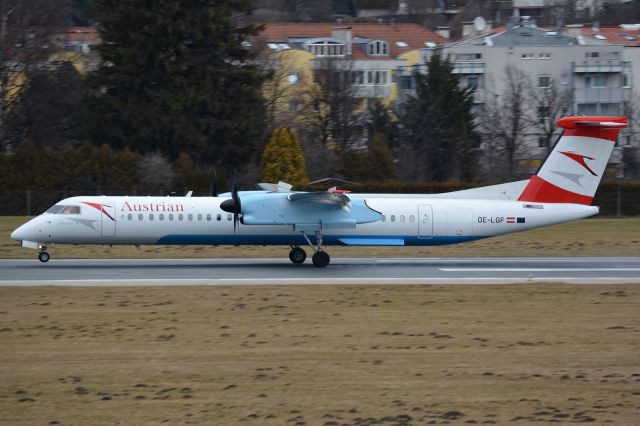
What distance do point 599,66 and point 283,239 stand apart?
2074 inches

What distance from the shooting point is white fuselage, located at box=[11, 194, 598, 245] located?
24.6 metres

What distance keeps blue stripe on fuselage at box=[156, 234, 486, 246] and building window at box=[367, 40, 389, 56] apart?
189ft

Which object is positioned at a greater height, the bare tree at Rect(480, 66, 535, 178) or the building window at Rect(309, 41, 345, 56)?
the building window at Rect(309, 41, 345, 56)

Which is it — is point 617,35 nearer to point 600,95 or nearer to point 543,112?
point 600,95

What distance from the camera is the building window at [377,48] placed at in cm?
8119

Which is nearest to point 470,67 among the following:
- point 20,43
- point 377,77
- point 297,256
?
point 377,77

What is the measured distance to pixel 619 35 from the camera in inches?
3167

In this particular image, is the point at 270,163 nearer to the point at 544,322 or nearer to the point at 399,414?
the point at 544,322

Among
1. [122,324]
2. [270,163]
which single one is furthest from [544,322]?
[270,163]

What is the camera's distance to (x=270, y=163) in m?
45.7

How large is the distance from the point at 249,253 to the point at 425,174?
86.2 ft

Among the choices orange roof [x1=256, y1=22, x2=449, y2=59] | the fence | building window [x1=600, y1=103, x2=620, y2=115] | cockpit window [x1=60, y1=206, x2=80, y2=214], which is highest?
orange roof [x1=256, y1=22, x2=449, y2=59]

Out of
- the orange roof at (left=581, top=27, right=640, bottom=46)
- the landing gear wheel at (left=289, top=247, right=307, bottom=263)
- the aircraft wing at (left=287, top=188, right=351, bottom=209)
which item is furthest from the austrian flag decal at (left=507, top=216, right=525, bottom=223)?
the orange roof at (left=581, top=27, right=640, bottom=46)

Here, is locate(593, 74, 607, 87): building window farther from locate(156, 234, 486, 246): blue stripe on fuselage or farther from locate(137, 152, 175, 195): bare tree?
locate(156, 234, 486, 246): blue stripe on fuselage
